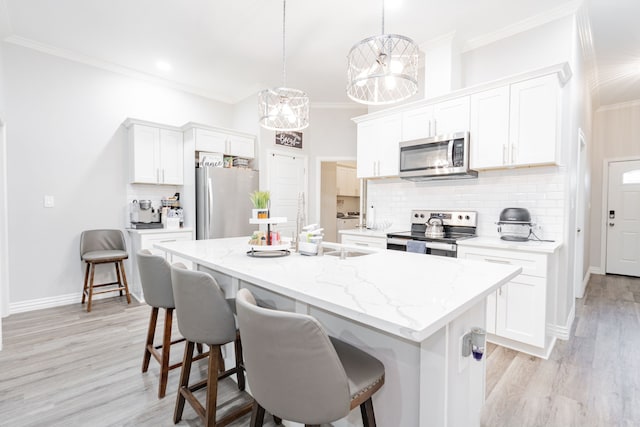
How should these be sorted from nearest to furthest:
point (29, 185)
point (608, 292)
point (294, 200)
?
point (29, 185), point (608, 292), point (294, 200)

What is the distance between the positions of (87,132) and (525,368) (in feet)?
16.6

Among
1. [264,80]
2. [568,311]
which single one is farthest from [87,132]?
[568,311]

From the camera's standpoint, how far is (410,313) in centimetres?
89

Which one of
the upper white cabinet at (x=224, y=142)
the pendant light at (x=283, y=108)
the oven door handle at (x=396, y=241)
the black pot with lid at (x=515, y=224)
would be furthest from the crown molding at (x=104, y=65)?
the black pot with lid at (x=515, y=224)

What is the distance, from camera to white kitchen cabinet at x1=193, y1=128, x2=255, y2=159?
13.6ft

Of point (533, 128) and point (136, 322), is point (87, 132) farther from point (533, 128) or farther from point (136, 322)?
point (533, 128)

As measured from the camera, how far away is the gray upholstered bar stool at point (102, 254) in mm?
3416

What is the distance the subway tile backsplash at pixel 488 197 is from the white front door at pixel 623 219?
3.58 metres

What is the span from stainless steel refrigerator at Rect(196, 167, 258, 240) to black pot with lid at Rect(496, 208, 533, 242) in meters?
3.10

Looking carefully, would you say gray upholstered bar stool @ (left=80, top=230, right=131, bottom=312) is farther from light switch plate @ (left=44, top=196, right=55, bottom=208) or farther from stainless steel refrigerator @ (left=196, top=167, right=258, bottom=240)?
stainless steel refrigerator @ (left=196, top=167, right=258, bottom=240)

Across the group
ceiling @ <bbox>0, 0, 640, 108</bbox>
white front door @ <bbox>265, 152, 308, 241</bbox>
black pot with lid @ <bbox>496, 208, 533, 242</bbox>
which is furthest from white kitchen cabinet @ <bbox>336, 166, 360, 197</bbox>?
black pot with lid @ <bbox>496, 208, 533, 242</bbox>

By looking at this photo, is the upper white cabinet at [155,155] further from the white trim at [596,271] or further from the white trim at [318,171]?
the white trim at [596,271]

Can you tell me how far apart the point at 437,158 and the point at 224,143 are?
9.36ft

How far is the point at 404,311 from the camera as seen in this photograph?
91 centimetres
